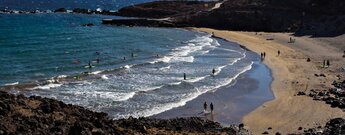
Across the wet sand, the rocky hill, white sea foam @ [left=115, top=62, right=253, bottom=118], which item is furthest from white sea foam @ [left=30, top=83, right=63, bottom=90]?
the rocky hill

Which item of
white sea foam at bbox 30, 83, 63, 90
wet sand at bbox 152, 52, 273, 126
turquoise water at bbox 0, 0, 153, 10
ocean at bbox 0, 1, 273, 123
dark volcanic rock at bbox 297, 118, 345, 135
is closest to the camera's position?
dark volcanic rock at bbox 297, 118, 345, 135

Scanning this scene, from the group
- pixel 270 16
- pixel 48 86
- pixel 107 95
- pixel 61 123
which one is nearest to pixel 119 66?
pixel 48 86

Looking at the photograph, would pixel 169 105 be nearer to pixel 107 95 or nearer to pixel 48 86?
pixel 107 95

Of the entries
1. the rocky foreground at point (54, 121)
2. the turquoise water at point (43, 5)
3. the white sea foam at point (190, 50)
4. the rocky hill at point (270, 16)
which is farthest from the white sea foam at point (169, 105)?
the turquoise water at point (43, 5)

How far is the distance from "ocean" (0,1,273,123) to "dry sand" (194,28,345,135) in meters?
1.90

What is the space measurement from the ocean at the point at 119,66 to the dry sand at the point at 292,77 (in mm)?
1902

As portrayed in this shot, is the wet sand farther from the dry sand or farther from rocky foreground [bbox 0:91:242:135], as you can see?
rocky foreground [bbox 0:91:242:135]

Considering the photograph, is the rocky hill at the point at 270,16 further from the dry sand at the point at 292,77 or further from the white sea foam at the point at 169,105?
the white sea foam at the point at 169,105

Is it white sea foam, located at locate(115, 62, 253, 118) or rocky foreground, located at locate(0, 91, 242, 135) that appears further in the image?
white sea foam, located at locate(115, 62, 253, 118)

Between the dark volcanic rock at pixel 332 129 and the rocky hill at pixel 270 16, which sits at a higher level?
the rocky hill at pixel 270 16

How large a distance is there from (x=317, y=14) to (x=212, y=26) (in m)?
17.8

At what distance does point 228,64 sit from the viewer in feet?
174

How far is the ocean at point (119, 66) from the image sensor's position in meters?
35.2

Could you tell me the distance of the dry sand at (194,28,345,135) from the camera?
3020 cm
